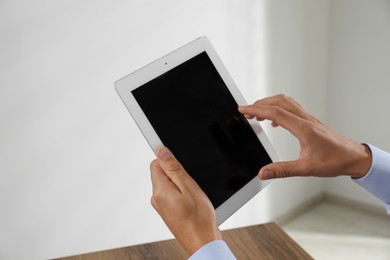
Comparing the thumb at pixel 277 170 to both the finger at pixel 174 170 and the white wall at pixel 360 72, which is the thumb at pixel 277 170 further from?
the white wall at pixel 360 72

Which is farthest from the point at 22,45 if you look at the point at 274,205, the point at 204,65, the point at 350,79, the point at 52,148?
the point at 350,79

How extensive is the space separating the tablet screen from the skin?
1.8 inches

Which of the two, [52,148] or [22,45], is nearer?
[22,45]

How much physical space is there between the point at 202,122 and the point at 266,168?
15 cm

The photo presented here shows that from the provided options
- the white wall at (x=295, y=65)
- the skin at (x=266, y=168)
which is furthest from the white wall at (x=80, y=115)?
the skin at (x=266, y=168)

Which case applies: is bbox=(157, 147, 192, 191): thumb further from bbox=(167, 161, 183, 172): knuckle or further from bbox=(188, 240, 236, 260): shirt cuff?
bbox=(188, 240, 236, 260): shirt cuff

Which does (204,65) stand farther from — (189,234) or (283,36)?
(283,36)

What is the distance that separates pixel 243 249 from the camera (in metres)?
0.95

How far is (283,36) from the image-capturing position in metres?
2.25

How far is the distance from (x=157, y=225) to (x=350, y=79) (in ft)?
4.07

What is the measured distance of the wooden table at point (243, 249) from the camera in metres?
0.92

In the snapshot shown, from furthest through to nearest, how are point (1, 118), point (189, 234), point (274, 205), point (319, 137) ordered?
1. point (274, 205)
2. point (1, 118)
3. point (319, 137)
4. point (189, 234)

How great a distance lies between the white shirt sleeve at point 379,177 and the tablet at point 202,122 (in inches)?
7.7

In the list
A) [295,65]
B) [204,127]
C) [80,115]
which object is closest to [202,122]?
[204,127]
